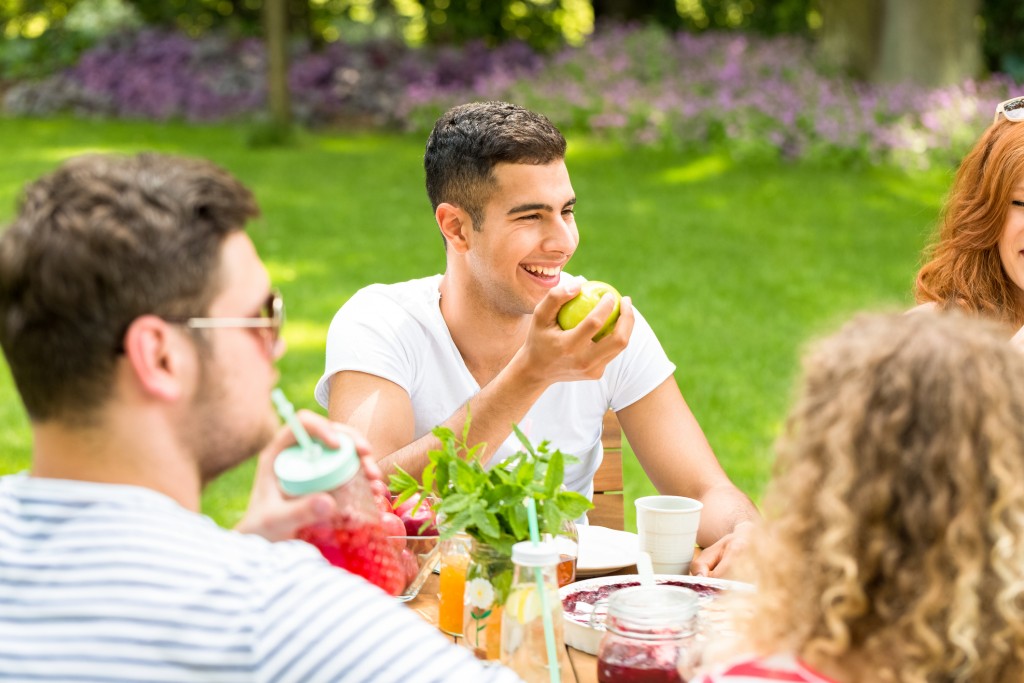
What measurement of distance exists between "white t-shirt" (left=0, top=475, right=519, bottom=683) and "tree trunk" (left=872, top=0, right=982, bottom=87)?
11.5 m

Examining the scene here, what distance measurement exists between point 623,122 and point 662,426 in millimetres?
8780

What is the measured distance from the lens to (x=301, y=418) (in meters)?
1.78

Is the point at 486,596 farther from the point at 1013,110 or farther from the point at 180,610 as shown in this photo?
the point at 1013,110

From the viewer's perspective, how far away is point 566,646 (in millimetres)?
2115

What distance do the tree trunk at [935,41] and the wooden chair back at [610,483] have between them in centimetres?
956

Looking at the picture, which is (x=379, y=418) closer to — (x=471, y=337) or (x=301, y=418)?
(x=471, y=337)

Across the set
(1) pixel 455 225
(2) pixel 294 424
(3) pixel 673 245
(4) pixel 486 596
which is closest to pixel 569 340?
(1) pixel 455 225

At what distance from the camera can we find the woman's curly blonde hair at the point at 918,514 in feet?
4.61

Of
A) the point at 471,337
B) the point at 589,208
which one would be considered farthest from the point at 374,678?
the point at 589,208

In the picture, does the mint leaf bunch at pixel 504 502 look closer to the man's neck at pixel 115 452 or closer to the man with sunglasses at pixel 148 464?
the man with sunglasses at pixel 148 464

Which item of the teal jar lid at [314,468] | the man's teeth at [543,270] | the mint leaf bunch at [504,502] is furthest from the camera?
the man's teeth at [543,270]

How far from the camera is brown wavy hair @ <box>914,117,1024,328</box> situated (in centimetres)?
334

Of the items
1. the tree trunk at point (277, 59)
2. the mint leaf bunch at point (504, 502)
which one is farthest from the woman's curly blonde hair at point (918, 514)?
the tree trunk at point (277, 59)

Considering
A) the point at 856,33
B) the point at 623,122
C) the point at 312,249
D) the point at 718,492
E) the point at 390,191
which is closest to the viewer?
the point at 718,492
